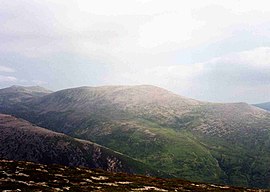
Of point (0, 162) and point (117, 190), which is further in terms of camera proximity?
point (0, 162)

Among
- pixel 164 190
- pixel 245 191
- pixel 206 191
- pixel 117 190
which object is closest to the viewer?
pixel 117 190

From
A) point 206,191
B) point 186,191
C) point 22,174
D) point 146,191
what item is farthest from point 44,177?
point 206,191

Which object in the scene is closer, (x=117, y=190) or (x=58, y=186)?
(x=58, y=186)

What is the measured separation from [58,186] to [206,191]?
114 ft

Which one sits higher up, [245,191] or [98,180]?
[98,180]

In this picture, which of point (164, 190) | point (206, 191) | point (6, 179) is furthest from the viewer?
point (206, 191)

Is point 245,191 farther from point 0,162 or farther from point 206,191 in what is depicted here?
point 0,162

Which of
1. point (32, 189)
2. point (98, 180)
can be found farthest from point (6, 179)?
point (98, 180)

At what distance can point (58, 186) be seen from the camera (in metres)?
51.7

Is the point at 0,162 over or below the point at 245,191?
over

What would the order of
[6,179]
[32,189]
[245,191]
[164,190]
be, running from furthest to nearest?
[245,191] < [164,190] < [6,179] < [32,189]

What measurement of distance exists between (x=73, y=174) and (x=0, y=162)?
1476 cm

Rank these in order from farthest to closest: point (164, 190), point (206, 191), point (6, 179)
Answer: point (206, 191), point (164, 190), point (6, 179)

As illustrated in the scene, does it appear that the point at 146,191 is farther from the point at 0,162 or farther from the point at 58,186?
the point at 0,162
